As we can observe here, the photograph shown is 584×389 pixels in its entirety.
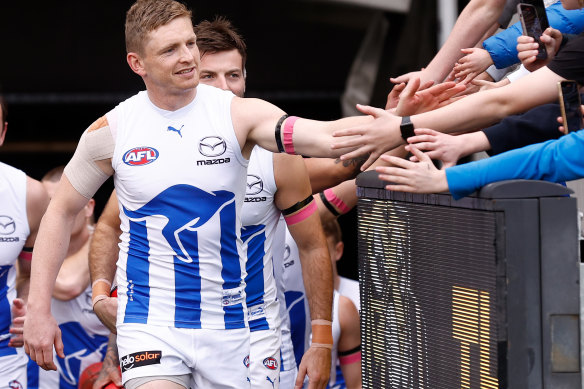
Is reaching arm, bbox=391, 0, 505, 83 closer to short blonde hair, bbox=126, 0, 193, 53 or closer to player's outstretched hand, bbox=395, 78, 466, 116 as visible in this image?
player's outstretched hand, bbox=395, 78, 466, 116

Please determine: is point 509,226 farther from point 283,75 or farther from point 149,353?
point 283,75

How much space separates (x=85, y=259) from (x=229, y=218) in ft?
8.94

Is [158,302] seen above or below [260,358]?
above

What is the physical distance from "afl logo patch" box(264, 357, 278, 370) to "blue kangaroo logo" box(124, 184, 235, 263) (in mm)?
798

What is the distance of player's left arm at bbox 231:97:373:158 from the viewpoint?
3.71 meters

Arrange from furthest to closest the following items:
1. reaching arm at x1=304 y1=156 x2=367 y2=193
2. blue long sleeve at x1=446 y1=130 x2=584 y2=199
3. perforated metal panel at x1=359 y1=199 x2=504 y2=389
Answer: reaching arm at x1=304 y1=156 x2=367 y2=193 < blue long sleeve at x1=446 y1=130 x2=584 y2=199 < perforated metal panel at x1=359 y1=199 x2=504 y2=389

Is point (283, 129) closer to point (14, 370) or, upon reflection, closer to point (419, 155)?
point (419, 155)

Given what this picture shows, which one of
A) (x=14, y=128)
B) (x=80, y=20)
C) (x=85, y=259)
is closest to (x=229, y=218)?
(x=85, y=259)

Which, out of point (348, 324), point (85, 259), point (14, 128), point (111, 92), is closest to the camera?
point (348, 324)

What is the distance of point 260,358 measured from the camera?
4.38m

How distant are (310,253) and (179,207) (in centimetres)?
101

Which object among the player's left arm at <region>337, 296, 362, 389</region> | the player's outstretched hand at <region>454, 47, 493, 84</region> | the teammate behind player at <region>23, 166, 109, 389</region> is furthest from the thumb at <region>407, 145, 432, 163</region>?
the teammate behind player at <region>23, 166, 109, 389</region>

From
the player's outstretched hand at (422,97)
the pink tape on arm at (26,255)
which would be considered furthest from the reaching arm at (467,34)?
the pink tape on arm at (26,255)

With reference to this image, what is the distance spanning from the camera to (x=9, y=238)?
5.48 metres
